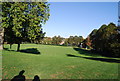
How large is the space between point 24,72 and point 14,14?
12.3 metres

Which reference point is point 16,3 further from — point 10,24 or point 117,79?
point 117,79

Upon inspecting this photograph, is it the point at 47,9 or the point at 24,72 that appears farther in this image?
the point at 47,9

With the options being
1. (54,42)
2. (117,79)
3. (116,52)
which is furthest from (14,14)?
(54,42)

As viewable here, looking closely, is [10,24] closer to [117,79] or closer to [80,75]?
[80,75]

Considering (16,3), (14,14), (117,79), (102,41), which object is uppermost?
(16,3)

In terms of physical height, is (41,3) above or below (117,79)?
above

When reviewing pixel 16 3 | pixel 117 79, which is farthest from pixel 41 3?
pixel 117 79

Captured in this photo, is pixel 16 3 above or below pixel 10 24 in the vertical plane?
above

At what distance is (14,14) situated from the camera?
19859 millimetres

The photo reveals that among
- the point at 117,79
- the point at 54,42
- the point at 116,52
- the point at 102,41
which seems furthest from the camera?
the point at 54,42

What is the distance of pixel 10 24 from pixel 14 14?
1940 millimetres

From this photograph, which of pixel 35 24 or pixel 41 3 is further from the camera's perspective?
pixel 41 3

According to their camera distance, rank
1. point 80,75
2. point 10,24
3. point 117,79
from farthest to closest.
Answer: point 10,24
point 80,75
point 117,79

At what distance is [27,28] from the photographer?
21234mm
